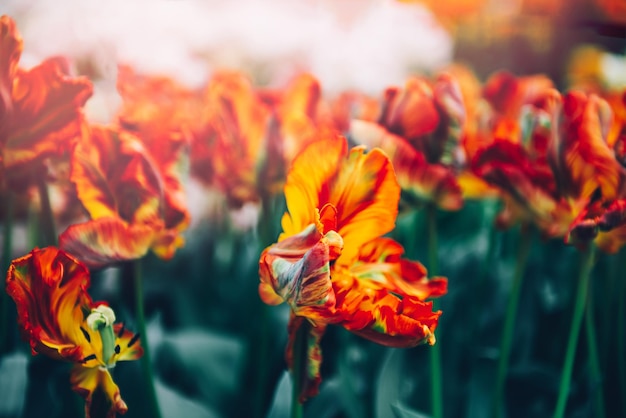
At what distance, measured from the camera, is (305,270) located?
0.34 m

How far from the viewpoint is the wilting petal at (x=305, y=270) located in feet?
1.12

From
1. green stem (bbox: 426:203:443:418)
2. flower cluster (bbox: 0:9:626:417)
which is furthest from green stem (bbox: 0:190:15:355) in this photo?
green stem (bbox: 426:203:443:418)

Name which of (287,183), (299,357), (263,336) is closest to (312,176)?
(287,183)

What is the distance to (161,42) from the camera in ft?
1.88

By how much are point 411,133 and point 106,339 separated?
285 mm

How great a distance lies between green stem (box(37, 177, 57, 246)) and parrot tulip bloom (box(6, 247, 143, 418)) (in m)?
0.08

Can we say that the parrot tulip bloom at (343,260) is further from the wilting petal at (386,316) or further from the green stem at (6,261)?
the green stem at (6,261)

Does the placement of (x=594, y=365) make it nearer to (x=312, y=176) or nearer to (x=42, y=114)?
(x=312, y=176)

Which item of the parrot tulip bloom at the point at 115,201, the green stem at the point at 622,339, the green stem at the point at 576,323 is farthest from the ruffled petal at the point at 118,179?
the green stem at the point at 622,339

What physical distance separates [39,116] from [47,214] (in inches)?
3.0

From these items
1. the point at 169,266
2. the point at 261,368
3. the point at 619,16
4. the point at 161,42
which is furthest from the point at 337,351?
the point at 619,16

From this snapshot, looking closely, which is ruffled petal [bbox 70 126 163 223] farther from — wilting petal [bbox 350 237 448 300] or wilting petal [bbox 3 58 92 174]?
wilting petal [bbox 350 237 448 300]

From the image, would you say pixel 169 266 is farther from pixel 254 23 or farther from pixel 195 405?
pixel 254 23

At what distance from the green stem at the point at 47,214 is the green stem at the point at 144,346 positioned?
7cm
